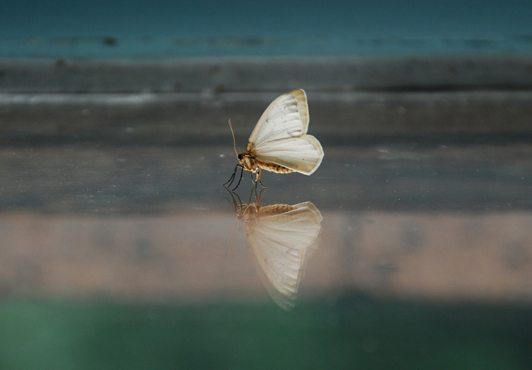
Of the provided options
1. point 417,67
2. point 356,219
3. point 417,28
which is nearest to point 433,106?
point 417,67

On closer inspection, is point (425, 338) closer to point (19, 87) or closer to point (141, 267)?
point (141, 267)

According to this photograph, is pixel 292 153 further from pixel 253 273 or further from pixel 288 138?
pixel 253 273

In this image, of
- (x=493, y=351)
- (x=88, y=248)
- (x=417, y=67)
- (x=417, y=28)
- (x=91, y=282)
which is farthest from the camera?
(x=417, y=28)

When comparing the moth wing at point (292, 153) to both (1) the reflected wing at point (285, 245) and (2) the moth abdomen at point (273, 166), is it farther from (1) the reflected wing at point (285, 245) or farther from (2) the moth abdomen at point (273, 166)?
(1) the reflected wing at point (285, 245)

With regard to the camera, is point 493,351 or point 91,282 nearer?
point 493,351

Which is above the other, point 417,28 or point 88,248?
point 417,28

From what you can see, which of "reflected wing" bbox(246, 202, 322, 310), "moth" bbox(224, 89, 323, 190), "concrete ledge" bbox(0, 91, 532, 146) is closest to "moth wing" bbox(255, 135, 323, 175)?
"moth" bbox(224, 89, 323, 190)

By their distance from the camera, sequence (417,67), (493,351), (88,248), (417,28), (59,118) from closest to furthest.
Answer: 1. (493,351)
2. (88,248)
3. (59,118)
4. (417,67)
5. (417,28)
